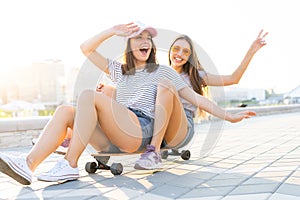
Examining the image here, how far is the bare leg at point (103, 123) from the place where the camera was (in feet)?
6.85

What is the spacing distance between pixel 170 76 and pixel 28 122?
123 inches

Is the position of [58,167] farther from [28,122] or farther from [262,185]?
[28,122]

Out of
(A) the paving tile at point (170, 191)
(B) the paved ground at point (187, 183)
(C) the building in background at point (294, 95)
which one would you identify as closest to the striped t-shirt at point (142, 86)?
(B) the paved ground at point (187, 183)

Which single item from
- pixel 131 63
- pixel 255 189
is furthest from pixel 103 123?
pixel 255 189

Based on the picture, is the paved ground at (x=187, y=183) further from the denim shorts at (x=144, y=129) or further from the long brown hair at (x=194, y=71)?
the long brown hair at (x=194, y=71)

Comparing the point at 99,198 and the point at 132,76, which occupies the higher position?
the point at 132,76

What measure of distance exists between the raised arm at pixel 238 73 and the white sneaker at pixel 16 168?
5.18 feet

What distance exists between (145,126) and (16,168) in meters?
0.85

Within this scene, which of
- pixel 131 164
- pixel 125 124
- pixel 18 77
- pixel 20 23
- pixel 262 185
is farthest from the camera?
pixel 18 77

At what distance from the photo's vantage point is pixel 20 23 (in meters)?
8.25

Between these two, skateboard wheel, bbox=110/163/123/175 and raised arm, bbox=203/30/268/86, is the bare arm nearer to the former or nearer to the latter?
raised arm, bbox=203/30/268/86

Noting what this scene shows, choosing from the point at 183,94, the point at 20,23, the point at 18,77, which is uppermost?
the point at 20,23

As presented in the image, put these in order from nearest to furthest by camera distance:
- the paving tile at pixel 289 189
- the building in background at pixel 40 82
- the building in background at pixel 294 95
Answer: the paving tile at pixel 289 189, the building in background at pixel 294 95, the building in background at pixel 40 82

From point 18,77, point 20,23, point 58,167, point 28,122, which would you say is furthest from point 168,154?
point 18,77
